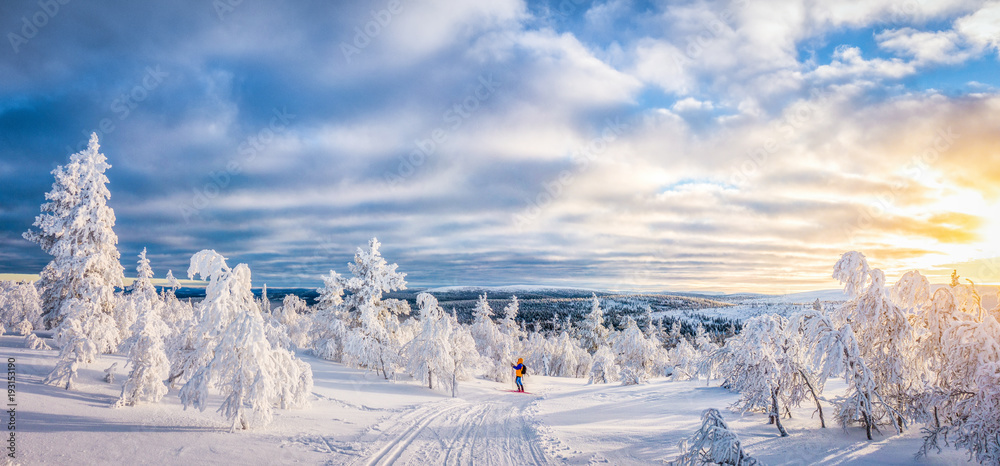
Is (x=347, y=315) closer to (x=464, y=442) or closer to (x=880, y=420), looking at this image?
(x=464, y=442)

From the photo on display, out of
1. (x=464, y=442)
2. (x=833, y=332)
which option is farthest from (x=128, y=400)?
(x=833, y=332)

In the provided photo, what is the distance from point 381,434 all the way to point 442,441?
7.96 ft

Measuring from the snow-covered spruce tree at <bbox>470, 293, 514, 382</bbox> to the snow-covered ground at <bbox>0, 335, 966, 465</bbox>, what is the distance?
1941cm

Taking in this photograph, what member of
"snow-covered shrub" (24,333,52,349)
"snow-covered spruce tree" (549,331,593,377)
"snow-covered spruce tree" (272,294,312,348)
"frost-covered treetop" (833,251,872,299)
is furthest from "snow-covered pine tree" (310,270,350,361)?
"frost-covered treetop" (833,251,872,299)

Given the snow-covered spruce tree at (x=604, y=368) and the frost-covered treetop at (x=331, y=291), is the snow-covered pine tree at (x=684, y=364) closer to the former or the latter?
the snow-covered spruce tree at (x=604, y=368)

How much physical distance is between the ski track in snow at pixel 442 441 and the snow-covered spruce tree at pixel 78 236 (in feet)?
57.8

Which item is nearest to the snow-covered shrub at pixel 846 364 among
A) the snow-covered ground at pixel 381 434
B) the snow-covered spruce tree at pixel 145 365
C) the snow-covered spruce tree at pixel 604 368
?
the snow-covered ground at pixel 381 434

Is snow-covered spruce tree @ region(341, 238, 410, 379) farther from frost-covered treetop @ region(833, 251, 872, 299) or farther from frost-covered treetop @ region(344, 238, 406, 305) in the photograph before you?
frost-covered treetop @ region(833, 251, 872, 299)

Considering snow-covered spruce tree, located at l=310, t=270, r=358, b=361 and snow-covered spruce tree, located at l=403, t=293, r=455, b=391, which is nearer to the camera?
snow-covered spruce tree, located at l=403, t=293, r=455, b=391

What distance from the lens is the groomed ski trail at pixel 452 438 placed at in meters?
11.7

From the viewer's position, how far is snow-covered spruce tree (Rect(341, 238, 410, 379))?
30.1 m

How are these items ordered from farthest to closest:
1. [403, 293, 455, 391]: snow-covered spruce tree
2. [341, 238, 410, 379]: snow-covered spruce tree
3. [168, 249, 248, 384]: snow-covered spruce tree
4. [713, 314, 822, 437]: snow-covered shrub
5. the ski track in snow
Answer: [341, 238, 410, 379]: snow-covered spruce tree
[403, 293, 455, 391]: snow-covered spruce tree
[713, 314, 822, 437]: snow-covered shrub
[168, 249, 248, 384]: snow-covered spruce tree
the ski track in snow

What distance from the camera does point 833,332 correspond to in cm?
1385

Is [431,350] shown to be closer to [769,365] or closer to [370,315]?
[370,315]
